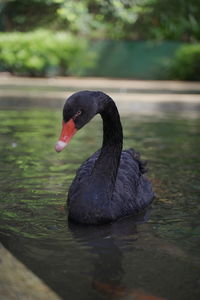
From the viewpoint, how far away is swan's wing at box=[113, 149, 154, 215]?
4055mm

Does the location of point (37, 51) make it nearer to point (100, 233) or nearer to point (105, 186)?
point (105, 186)

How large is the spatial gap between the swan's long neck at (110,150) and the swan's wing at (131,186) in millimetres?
133

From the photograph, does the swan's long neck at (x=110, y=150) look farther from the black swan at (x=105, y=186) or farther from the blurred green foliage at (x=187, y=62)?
the blurred green foliage at (x=187, y=62)

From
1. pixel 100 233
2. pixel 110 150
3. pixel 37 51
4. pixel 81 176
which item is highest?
pixel 110 150

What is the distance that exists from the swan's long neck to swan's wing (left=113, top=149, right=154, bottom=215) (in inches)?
5.2

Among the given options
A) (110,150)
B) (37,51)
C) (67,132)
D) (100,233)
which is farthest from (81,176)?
(37,51)

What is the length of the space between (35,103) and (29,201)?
28.7 feet

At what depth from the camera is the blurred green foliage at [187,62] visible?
2230cm

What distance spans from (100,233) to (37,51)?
18365mm

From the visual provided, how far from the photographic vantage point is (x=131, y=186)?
4.24m

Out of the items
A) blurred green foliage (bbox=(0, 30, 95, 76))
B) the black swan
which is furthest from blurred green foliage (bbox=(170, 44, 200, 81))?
the black swan

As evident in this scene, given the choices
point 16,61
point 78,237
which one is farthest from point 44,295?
point 16,61

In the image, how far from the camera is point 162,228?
385cm

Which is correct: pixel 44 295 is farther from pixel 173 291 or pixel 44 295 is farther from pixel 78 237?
pixel 78 237
